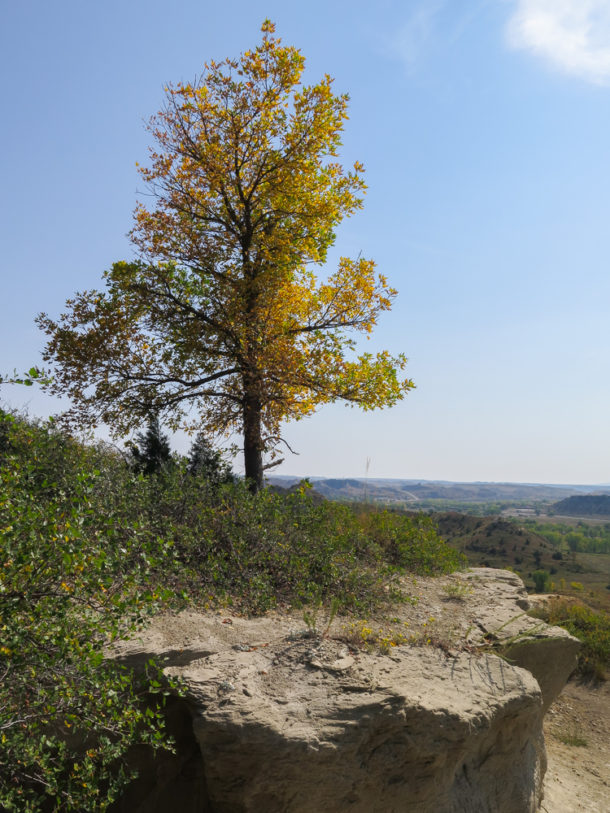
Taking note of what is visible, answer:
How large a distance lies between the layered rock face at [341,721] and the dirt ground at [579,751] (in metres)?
1.03

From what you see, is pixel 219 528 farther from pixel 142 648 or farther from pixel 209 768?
pixel 209 768

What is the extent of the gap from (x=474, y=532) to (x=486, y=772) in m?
46.9

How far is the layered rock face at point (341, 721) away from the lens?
4.54m

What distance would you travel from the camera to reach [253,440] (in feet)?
38.7

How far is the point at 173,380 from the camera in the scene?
11.9 m

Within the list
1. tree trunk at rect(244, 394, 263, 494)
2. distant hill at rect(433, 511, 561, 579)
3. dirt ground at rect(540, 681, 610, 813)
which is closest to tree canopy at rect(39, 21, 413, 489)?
tree trunk at rect(244, 394, 263, 494)

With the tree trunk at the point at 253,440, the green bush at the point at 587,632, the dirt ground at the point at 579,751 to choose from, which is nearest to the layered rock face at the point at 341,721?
the dirt ground at the point at 579,751

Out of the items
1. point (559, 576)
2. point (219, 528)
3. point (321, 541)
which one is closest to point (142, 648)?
point (219, 528)

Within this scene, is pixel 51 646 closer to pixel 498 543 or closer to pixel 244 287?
pixel 244 287

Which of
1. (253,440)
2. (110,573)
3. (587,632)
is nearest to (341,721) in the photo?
(110,573)

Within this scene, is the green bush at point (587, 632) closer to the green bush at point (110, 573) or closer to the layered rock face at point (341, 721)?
the green bush at point (110, 573)

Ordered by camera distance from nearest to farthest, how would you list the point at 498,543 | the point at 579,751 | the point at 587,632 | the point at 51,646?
the point at 51,646, the point at 579,751, the point at 587,632, the point at 498,543

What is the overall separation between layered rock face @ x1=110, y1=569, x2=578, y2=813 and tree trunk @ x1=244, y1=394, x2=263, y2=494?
18.8 feet

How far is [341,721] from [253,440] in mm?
7524
